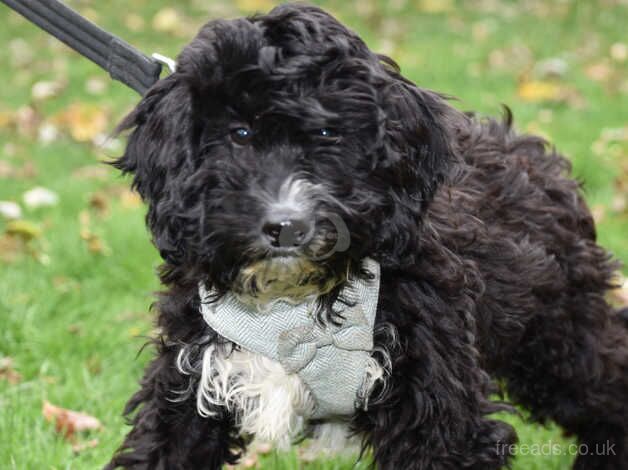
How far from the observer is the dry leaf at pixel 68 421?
448cm

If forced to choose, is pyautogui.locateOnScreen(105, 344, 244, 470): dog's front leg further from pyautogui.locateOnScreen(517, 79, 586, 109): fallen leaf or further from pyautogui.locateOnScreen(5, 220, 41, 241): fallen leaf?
pyautogui.locateOnScreen(517, 79, 586, 109): fallen leaf

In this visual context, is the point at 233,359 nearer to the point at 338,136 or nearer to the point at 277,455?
the point at 338,136

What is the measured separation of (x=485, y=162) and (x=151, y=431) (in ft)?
5.24

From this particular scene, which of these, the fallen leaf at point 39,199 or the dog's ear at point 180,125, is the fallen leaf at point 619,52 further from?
the dog's ear at point 180,125

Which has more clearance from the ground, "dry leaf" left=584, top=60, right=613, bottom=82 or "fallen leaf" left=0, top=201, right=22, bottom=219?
"dry leaf" left=584, top=60, right=613, bottom=82

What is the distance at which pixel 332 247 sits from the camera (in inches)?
117

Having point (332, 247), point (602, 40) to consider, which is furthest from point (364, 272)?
point (602, 40)

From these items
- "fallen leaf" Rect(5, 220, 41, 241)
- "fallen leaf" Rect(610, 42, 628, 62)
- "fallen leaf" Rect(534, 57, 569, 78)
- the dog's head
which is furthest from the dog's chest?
"fallen leaf" Rect(610, 42, 628, 62)

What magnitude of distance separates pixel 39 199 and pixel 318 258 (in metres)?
4.74

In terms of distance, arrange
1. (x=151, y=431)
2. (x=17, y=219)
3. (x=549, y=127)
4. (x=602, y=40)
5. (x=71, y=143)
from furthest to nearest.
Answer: (x=602, y=40)
(x=71, y=143)
(x=549, y=127)
(x=17, y=219)
(x=151, y=431)

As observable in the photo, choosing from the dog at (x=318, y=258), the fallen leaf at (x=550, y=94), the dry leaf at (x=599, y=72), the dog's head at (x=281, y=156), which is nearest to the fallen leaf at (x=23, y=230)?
the dog at (x=318, y=258)

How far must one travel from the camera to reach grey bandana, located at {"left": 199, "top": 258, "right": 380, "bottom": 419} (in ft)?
10.6

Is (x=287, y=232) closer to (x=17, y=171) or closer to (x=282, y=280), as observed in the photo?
(x=282, y=280)

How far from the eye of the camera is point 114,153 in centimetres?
835
